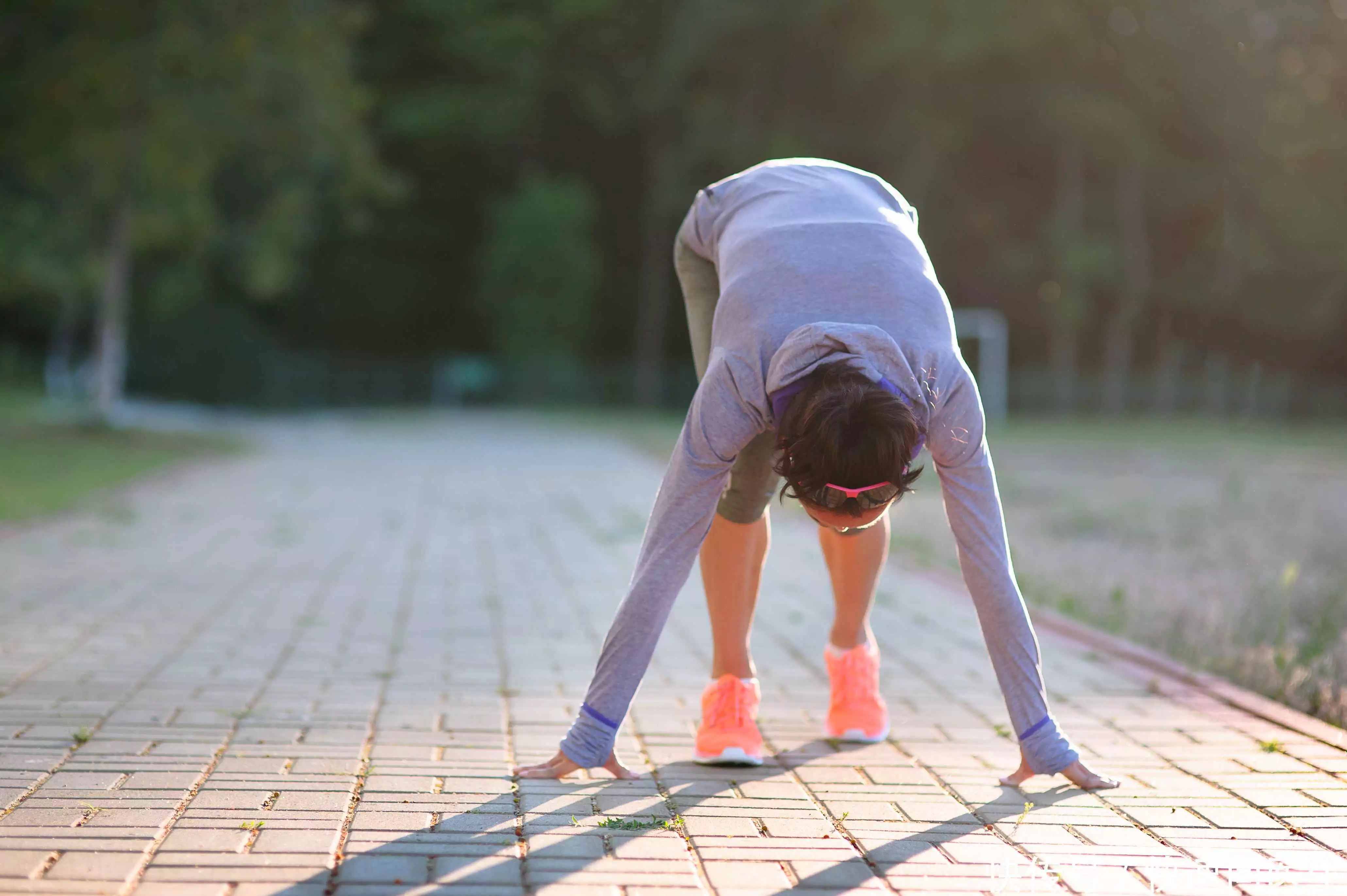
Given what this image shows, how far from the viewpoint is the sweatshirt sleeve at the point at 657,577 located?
120 inches

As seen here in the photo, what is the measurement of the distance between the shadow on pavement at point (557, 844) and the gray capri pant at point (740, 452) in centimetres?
71

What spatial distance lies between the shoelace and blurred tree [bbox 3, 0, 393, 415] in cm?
1435

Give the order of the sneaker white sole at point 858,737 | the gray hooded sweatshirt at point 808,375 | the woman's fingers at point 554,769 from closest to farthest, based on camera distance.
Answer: the gray hooded sweatshirt at point 808,375
the woman's fingers at point 554,769
the sneaker white sole at point 858,737

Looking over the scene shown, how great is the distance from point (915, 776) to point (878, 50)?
35.0 meters

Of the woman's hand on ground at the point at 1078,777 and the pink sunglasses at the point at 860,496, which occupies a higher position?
the pink sunglasses at the point at 860,496

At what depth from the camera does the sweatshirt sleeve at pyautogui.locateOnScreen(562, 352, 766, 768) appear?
3.05 meters

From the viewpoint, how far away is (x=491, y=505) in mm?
11508

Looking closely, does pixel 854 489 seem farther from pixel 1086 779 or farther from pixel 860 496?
pixel 1086 779

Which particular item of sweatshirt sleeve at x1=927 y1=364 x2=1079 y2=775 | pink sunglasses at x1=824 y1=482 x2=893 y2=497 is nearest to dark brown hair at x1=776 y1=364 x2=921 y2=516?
pink sunglasses at x1=824 y1=482 x2=893 y2=497

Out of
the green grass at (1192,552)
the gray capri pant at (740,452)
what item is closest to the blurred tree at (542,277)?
the green grass at (1192,552)

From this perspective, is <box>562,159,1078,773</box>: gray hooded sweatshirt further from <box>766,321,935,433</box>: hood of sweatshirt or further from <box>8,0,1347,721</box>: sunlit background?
<box>8,0,1347,721</box>: sunlit background

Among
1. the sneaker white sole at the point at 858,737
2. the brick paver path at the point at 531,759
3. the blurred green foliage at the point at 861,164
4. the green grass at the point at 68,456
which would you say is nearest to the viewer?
the brick paver path at the point at 531,759

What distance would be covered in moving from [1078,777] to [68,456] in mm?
14812

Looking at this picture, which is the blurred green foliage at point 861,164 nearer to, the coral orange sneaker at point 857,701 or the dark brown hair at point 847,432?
the coral orange sneaker at point 857,701
